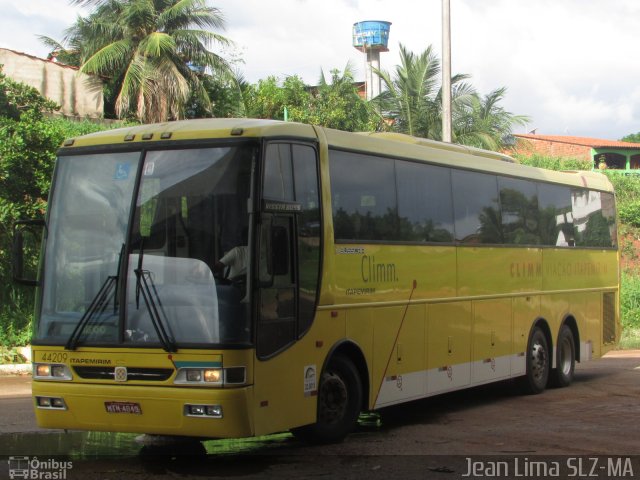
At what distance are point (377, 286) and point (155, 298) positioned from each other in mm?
3020

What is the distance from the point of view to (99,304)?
8656 millimetres

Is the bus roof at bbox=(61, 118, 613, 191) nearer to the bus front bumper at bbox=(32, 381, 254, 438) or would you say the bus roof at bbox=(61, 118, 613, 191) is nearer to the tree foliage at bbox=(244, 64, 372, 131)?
the bus front bumper at bbox=(32, 381, 254, 438)

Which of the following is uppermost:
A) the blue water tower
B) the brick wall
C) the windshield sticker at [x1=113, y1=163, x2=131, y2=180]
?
the blue water tower

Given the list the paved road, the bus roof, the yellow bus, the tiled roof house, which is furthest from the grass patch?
the tiled roof house

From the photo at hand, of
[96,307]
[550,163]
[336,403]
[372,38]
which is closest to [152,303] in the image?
[96,307]

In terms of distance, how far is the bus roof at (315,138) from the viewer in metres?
8.95

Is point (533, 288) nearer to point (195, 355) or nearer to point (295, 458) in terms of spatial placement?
point (295, 458)

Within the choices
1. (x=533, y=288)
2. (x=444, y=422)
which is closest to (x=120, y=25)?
(x=533, y=288)

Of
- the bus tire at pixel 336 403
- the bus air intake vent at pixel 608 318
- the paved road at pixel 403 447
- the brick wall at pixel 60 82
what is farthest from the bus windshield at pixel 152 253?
the brick wall at pixel 60 82

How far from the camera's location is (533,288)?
14875 millimetres

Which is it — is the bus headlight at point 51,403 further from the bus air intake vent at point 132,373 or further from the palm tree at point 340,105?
the palm tree at point 340,105

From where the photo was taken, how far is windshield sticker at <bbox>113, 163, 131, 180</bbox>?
8.98m

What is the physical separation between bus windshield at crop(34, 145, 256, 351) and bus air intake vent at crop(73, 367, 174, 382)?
0.23m

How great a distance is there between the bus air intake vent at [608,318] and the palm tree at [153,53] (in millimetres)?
16298
